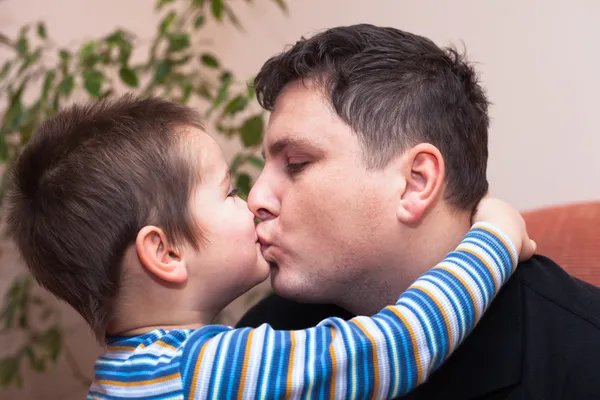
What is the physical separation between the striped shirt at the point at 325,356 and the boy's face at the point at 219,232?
12 centimetres

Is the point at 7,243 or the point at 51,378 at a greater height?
the point at 7,243

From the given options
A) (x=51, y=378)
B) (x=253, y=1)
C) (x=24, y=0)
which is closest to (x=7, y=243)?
(x=51, y=378)

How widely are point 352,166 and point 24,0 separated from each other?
1.94 metres

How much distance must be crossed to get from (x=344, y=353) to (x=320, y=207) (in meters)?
0.31

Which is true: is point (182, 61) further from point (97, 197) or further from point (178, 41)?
point (97, 197)

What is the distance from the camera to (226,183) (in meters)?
1.10

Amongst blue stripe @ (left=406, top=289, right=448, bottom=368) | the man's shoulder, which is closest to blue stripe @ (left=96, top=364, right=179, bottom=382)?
blue stripe @ (left=406, top=289, right=448, bottom=368)

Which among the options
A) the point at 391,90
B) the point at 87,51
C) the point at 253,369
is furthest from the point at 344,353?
the point at 87,51

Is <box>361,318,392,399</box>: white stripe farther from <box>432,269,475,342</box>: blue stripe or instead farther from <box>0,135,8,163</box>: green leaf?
<box>0,135,8,163</box>: green leaf

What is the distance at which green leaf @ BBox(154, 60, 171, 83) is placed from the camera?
217cm

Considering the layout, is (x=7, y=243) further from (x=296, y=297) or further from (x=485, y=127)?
(x=485, y=127)

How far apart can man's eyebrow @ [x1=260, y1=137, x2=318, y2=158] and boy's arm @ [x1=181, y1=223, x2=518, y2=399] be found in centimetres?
33

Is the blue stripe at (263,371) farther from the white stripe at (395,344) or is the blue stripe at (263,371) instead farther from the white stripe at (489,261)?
the white stripe at (489,261)

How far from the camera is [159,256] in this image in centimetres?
101
